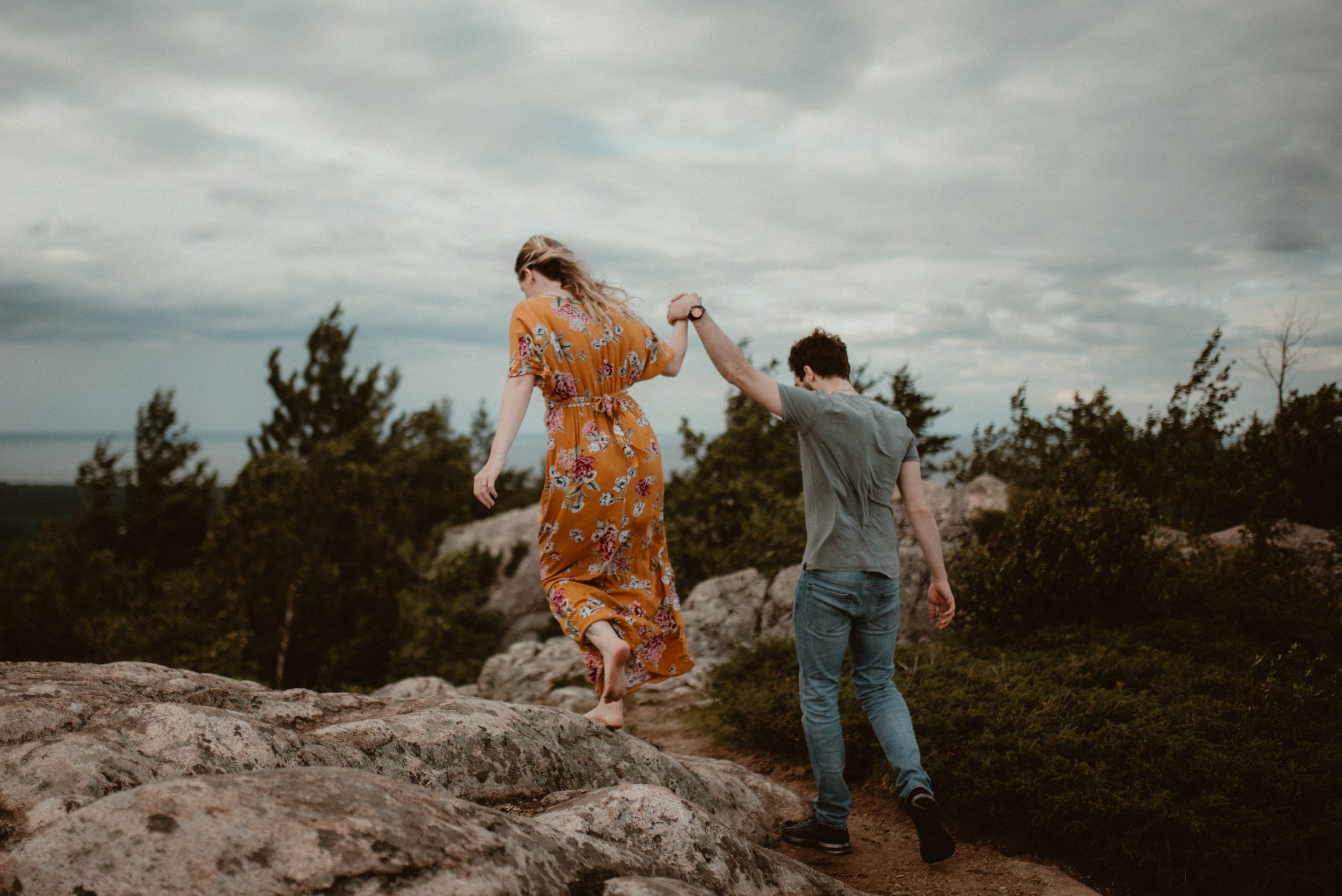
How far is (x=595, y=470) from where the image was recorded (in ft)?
13.0

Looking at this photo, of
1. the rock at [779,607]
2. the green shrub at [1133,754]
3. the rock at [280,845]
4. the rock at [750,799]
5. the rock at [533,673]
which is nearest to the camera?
the rock at [280,845]

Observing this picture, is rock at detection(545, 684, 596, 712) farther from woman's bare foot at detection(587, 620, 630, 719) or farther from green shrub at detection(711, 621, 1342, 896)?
woman's bare foot at detection(587, 620, 630, 719)

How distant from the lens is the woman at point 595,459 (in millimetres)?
3916

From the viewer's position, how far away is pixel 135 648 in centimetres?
1608

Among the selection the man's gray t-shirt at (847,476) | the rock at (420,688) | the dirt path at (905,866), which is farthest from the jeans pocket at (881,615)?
the rock at (420,688)

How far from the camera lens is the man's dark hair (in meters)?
3.88

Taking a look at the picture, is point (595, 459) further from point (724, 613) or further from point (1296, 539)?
point (1296, 539)

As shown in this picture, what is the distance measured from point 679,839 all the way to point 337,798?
3.73 feet

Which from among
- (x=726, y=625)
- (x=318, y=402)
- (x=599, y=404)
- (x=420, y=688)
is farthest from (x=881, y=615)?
(x=318, y=402)

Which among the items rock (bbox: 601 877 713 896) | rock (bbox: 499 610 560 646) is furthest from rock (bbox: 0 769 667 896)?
rock (bbox: 499 610 560 646)

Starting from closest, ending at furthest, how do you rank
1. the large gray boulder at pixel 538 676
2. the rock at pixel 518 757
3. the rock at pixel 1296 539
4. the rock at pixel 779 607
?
the rock at pixel 518 757, the large gray boulder at pixel 538 676, the rock at pixel 1296 539, the rock at pixel 779 607

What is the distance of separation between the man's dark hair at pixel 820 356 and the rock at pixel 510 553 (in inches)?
534

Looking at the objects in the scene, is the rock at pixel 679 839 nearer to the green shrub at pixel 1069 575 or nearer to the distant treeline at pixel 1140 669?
the distant treeline at pixel 1140 669

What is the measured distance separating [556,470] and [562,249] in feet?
3.91
